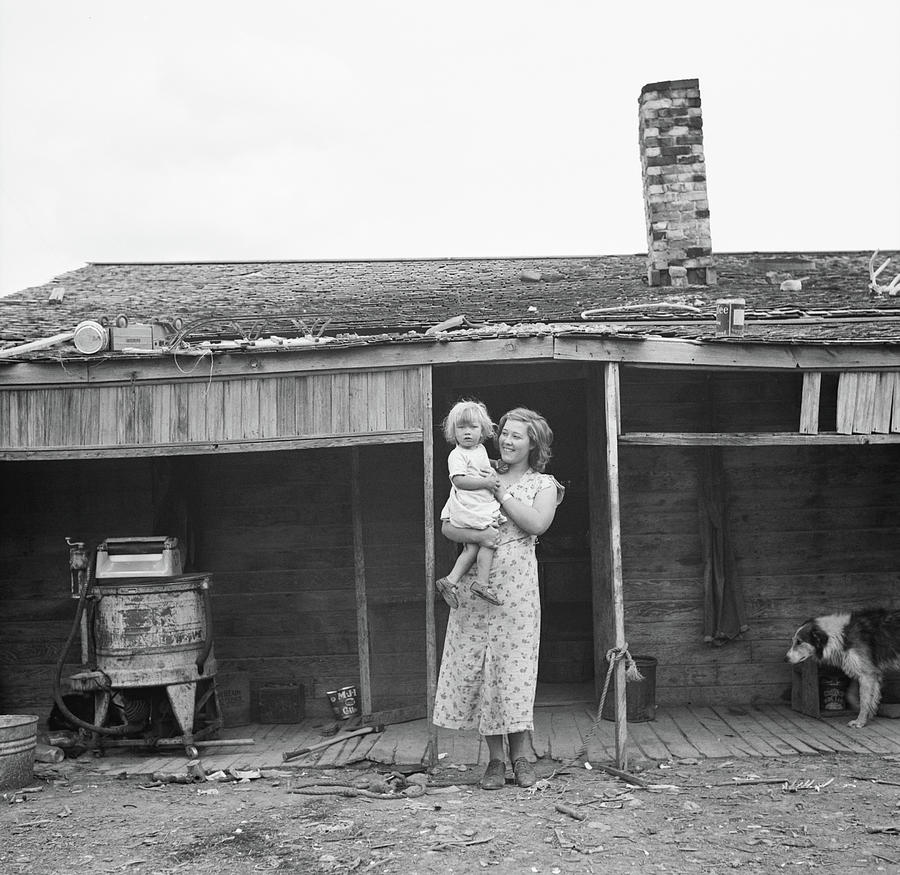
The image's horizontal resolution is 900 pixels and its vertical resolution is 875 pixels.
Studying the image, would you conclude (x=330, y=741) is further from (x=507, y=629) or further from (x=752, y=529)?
(x=752, y=529)

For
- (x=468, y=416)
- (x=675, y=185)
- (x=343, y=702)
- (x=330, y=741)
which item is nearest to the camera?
(x=468, y=416)

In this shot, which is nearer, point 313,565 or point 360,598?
point 360,598

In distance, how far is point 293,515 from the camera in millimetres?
8375

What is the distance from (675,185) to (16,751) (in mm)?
8226

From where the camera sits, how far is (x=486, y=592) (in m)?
5.64

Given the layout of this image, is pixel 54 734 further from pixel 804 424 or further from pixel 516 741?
pixel 804 424

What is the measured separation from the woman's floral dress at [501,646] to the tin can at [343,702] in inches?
85.3

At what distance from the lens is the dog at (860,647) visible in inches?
284

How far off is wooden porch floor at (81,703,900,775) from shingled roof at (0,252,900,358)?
9.14 ft

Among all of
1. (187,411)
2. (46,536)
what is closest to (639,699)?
(187,411)

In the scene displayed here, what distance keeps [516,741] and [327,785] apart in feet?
3.88

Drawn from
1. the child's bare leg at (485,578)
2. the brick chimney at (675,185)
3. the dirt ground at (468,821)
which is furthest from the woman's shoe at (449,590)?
the brick chimney at (675,185)

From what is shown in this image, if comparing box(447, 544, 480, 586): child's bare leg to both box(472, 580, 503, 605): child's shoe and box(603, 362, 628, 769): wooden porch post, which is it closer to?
box(472, 580, 503, 605): child's shoe

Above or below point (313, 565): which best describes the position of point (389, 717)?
below
